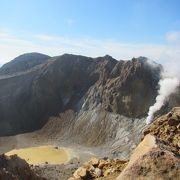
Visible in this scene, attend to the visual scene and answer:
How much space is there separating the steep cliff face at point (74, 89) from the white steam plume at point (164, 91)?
198 centimetres

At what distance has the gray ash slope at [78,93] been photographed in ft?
233

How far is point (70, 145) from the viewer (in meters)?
66.2

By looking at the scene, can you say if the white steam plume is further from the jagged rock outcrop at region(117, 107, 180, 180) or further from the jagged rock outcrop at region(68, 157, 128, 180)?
the jagged rock outcrop at region(117, 107, 180, 180)

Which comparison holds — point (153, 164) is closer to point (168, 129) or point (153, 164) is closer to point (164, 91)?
point (168, 129)

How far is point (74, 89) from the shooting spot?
83562 millimetres

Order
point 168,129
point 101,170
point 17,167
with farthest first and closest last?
point 168,129 → point 17,167 → point 101,170

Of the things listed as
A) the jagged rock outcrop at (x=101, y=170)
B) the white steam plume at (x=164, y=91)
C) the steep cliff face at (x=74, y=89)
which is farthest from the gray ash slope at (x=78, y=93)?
the jagged rock outcrop at (x=101, y=170)

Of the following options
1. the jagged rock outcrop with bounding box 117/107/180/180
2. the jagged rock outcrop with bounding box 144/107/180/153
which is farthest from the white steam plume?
the jagged rock outcrop with bounding box 117/107/180/180

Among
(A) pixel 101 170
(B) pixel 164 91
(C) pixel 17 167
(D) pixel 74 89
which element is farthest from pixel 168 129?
(D) pixel 74 89

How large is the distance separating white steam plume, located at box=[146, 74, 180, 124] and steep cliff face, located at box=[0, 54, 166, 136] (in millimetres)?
1978

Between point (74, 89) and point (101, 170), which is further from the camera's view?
point (74, 89)

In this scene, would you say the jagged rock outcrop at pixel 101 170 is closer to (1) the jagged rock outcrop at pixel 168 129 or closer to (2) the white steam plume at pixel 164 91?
(1) the jagged rock outcrop at pixel 168 129

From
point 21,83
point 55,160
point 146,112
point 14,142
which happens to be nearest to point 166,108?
point 146,112

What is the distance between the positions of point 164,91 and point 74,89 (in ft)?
71.6
